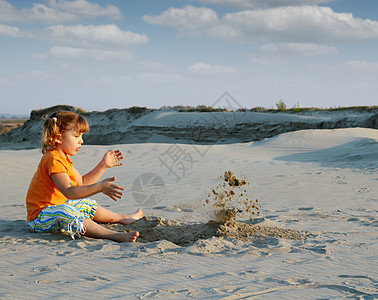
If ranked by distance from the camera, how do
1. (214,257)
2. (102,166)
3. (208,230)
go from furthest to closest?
(102,166)
(208,230)
(214,257)

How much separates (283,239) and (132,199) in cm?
315

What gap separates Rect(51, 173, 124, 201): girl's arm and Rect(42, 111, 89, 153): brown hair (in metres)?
0.32

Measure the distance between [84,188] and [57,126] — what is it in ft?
2.13

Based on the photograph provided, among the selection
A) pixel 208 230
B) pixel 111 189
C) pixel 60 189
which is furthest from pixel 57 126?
pixel 208 230

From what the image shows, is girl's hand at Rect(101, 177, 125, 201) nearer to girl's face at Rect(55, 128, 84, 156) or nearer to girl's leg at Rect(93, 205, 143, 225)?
girl's face at Rect(55, 128, 84, 156)

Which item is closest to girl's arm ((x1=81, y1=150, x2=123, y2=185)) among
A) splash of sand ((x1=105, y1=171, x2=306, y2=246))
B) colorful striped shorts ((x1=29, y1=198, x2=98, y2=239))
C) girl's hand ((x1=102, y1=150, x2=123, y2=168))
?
girl's hand ((x1=102, y1=150, x2=123, y2=168))

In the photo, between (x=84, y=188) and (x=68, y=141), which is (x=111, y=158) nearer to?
(x=68, y=141)

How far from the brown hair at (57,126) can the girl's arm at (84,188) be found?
324 millimetres

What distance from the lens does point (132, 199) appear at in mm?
6109

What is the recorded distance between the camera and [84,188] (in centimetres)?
334

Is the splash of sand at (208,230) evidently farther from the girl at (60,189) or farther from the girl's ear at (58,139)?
the girl's ear at (58,139)

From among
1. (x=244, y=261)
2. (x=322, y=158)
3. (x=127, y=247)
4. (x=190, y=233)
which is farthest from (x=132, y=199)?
(x=322, y=158)

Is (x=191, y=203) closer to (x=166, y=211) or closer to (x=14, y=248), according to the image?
(x=166, y=211)

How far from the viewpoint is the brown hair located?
11.6 feet
